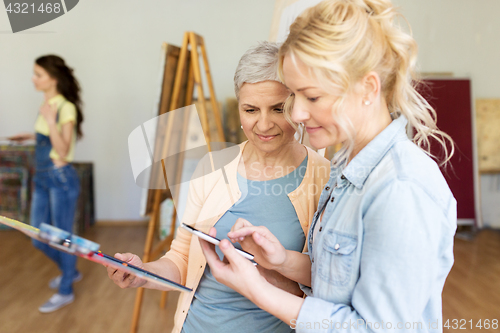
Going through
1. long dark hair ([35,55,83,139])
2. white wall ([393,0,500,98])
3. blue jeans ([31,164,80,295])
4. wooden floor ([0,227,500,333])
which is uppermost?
white wall ([393,0,500,98])

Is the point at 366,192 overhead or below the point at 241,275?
overhead

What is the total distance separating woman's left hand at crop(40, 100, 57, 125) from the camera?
75.6 inches

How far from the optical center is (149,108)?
142 inches

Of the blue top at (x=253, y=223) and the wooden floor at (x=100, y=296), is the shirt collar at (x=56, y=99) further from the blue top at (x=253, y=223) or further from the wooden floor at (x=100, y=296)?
the blue top at (x=253, y=223)

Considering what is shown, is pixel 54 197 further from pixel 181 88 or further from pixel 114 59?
pixel 114 59

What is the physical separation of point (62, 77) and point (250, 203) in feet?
5.58

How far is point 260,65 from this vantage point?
2.71 feet

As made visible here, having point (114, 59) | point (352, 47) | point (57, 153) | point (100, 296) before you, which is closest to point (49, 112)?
point (57, 153)

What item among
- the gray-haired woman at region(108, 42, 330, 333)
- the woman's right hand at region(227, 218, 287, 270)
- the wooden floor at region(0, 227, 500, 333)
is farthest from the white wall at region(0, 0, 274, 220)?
the woman's right hand at region(227, 218, 287, 270)

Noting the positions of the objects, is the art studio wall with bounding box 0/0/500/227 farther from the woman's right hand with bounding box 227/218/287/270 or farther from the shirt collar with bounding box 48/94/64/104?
the woman's right hand with bounding box 227/218/287/270

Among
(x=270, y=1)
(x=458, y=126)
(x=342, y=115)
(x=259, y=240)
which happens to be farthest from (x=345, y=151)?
(x=458, y=126)

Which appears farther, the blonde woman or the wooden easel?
the wooden easel

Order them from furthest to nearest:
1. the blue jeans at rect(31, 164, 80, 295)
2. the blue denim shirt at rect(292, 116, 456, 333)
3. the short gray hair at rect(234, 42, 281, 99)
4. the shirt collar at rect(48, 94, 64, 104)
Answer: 1. the blue jeans at rect(31, 164, 80, 295)
2. the shirt collar at rect(48, 94, 64, 104)
3. the short gray hair at rect(234, 42, 281, 99)
4. the blue denim shirt at rect(292, 116, 456, 333)

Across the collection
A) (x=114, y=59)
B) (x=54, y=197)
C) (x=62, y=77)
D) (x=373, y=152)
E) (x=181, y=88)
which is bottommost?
(x=54, y=197)
